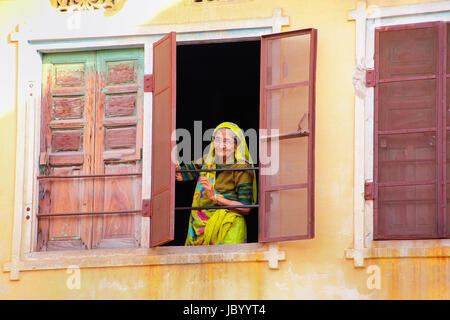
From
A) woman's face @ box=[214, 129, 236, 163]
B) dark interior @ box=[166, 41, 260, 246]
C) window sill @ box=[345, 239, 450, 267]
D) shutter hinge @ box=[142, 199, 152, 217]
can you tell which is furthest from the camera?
dark interior @ box=[166, 41, 260, 246]

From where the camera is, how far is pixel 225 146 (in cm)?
1196

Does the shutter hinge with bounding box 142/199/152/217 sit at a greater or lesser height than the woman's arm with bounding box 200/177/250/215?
lesser

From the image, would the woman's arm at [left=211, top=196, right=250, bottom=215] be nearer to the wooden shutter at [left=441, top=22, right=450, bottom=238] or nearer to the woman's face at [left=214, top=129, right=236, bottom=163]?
the woman's face at [left=214, top=129, right=236, bottom=163]

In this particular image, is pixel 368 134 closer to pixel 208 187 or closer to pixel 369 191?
pixel 369 191

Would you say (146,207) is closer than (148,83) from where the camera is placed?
Yes

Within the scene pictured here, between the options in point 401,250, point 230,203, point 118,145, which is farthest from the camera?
point 118,145

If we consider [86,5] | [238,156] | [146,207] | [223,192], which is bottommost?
[146,207]

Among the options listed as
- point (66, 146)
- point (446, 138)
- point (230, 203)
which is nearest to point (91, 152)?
point (66, 146)

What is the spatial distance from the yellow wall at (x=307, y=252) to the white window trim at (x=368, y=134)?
0.19 ft

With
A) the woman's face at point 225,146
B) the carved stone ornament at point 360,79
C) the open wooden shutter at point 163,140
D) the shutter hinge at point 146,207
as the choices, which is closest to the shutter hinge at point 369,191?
the carved stone ornament at point 360,79

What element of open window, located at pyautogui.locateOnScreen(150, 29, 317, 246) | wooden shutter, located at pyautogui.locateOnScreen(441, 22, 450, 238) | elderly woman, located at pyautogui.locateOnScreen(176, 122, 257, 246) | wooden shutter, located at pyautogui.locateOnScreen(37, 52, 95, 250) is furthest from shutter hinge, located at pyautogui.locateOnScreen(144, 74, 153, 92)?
wooden shutter, located at pyautogui.locateOnScreen(441, 22, 450, 238)

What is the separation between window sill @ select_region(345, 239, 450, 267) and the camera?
35.9 feet

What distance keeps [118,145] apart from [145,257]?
105cm

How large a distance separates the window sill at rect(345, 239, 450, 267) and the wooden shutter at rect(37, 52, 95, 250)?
2369 mm
